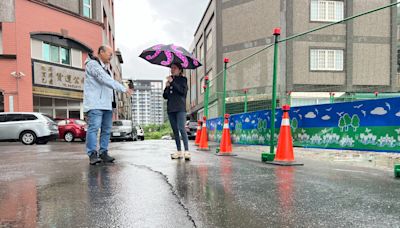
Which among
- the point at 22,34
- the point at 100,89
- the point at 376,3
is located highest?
the point at 376,3

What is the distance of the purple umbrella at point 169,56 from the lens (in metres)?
5.82

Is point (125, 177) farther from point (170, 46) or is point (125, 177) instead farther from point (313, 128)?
point (313, 128)

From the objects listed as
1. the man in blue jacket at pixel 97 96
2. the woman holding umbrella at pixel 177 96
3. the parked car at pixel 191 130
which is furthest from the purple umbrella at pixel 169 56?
the parked car at pixel 191 130

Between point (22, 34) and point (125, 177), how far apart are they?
2055cm

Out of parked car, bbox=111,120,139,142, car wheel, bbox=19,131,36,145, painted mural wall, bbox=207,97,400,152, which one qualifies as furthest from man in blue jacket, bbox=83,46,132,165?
parked car, bbox=111,120,139,142

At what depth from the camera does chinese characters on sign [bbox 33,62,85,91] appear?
2148 cm

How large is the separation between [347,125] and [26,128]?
1446cm

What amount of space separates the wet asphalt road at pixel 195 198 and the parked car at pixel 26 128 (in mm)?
11614

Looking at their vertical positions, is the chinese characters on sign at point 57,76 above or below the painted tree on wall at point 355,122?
above

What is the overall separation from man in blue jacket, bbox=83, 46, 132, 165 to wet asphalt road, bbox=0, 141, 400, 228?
1.91 ft

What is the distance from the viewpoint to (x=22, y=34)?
2077cm

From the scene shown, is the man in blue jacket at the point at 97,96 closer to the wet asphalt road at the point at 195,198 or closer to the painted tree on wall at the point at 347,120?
the wet asphalt road at the point at 195,198

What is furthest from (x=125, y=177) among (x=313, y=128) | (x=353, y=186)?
(x=313, y=128)

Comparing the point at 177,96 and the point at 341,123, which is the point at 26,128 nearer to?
the point at 177,96
